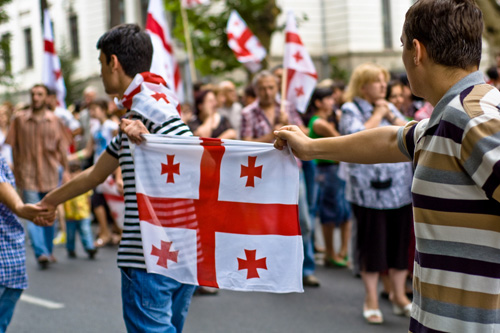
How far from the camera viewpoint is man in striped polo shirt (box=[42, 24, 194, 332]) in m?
3.14

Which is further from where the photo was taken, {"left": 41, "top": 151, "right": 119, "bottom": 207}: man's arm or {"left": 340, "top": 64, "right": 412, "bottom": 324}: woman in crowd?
{"left": 340, "top": 64, "right": 412, "bottom": 324}: woman in crowd

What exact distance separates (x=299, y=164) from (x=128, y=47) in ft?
13.5

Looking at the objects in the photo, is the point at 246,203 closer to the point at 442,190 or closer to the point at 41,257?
the point at 442,190

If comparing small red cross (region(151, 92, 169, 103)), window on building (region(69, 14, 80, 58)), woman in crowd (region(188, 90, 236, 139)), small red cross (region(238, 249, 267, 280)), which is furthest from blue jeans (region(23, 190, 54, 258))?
window on building (region(69, 14, 80, 58))

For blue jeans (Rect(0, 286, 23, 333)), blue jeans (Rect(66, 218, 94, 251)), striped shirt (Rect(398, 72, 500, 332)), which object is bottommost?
blue jeans (Rect(66, 218, 94, 251))

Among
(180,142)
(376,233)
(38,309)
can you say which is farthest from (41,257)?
(180,142)

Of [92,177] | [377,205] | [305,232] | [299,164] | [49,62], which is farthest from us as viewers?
[49,62]

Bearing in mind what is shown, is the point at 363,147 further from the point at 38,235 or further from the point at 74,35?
the point at 74,35

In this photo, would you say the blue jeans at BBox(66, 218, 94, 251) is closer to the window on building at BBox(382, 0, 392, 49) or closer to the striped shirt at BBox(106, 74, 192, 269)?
the striped shirt at BBox(106, 74, 192, 269)

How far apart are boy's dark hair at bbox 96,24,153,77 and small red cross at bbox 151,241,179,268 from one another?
83 cm

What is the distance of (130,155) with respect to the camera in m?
3.31

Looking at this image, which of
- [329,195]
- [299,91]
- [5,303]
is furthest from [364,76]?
[5,303]

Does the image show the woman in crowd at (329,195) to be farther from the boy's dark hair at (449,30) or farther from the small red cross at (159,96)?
the boy's dark hair at (449,30)

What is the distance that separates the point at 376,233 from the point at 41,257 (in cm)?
427
